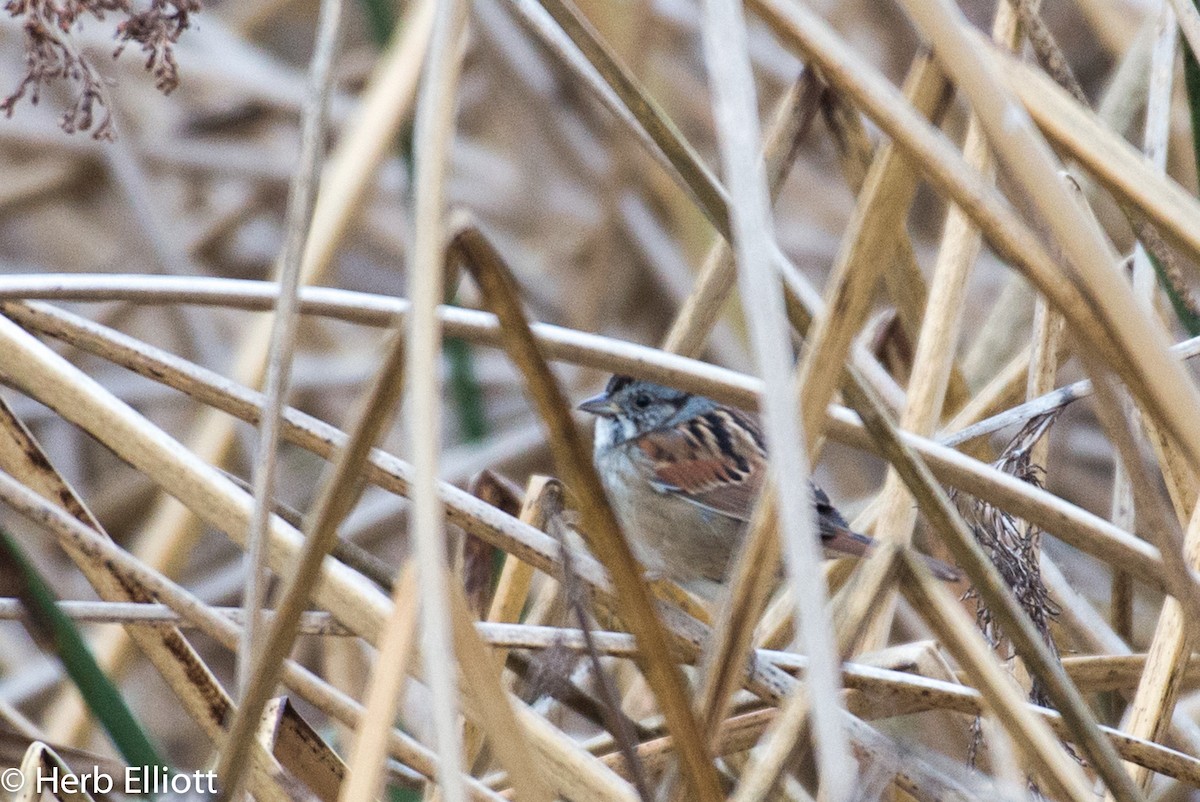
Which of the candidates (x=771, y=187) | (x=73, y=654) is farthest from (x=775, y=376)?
(x=771, y=187)

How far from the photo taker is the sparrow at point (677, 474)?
A: 2.42 m

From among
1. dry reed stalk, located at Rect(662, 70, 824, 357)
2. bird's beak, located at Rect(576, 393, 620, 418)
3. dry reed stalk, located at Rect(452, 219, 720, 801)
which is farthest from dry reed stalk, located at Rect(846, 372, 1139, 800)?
bird's beak, located at Rect(576, 393, 620, 418)

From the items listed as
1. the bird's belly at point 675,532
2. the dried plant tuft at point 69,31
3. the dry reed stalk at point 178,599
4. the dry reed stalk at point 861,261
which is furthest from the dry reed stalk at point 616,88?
the bird's belly at point 675,532

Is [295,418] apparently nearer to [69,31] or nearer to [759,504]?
[69,31]

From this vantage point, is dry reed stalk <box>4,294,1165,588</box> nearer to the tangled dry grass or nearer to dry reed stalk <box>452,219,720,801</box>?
the tangled dry grass

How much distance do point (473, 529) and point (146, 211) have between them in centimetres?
235

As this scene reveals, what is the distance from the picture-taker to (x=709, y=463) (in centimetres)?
248

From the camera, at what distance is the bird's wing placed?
243 centimetres

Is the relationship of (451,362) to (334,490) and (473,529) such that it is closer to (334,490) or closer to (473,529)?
(473,529)

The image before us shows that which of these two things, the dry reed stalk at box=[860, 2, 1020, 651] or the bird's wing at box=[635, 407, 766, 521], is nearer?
the dry reed stalk at box=[860, 2, 1020, 651]

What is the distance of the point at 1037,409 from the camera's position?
149cm

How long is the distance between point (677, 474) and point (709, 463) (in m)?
0.07

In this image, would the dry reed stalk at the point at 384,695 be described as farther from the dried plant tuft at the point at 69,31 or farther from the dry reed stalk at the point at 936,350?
A: the dry reed stalk at the point at 936,350

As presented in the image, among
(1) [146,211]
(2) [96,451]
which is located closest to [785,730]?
(1) [146,211]
